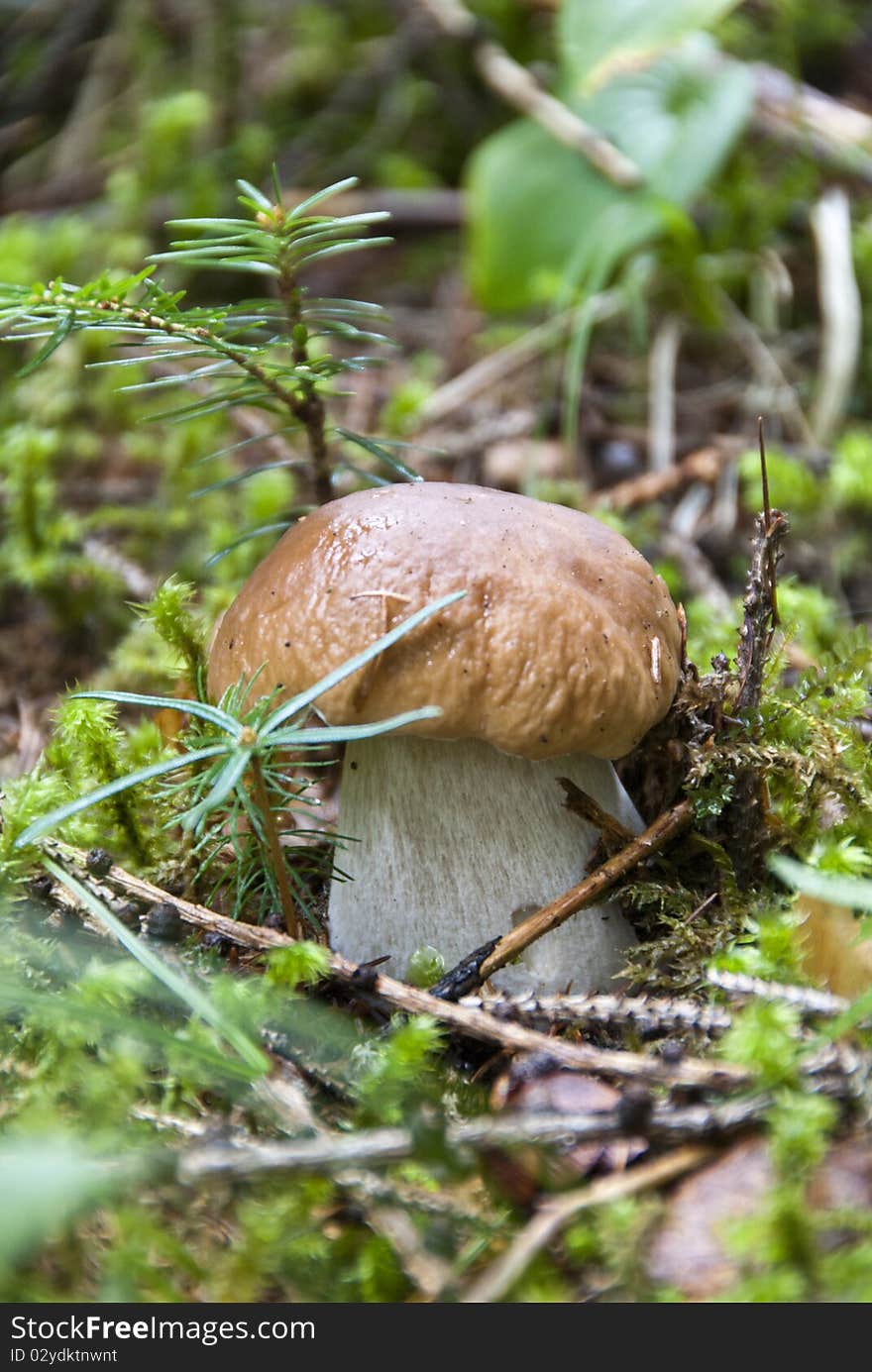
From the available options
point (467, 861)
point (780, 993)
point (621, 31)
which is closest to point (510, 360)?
point (621, 31)

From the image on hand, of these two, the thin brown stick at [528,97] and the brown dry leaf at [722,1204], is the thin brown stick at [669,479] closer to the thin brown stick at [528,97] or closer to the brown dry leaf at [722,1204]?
the thin brown stick at [528,97]

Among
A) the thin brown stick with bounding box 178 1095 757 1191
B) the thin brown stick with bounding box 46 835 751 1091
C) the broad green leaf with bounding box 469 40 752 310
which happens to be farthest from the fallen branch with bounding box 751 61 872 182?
the thin brown stick with bounding box 178 1095 757 1191

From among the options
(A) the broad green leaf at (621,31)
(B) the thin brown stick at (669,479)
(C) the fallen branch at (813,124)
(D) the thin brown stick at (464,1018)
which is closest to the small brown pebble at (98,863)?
(D) the thin brown stick at (464,1018)

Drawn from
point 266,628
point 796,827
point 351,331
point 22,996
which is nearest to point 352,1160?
point 22,996

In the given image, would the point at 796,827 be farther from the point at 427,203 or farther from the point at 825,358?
the point at 427,203

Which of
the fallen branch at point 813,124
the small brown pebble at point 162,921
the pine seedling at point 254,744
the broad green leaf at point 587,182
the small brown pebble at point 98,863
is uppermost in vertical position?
the fallen branch at point 813,124

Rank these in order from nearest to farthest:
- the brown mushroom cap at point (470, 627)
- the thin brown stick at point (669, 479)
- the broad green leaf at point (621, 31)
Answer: the brown mushroom cap at point (470, 627) → the thin brown stick at point (669, 479) → the broad green leaf at point (621, 31)

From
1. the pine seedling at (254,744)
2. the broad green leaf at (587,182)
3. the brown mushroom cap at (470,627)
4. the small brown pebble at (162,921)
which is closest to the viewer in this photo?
the pine seedling at (254,744)
